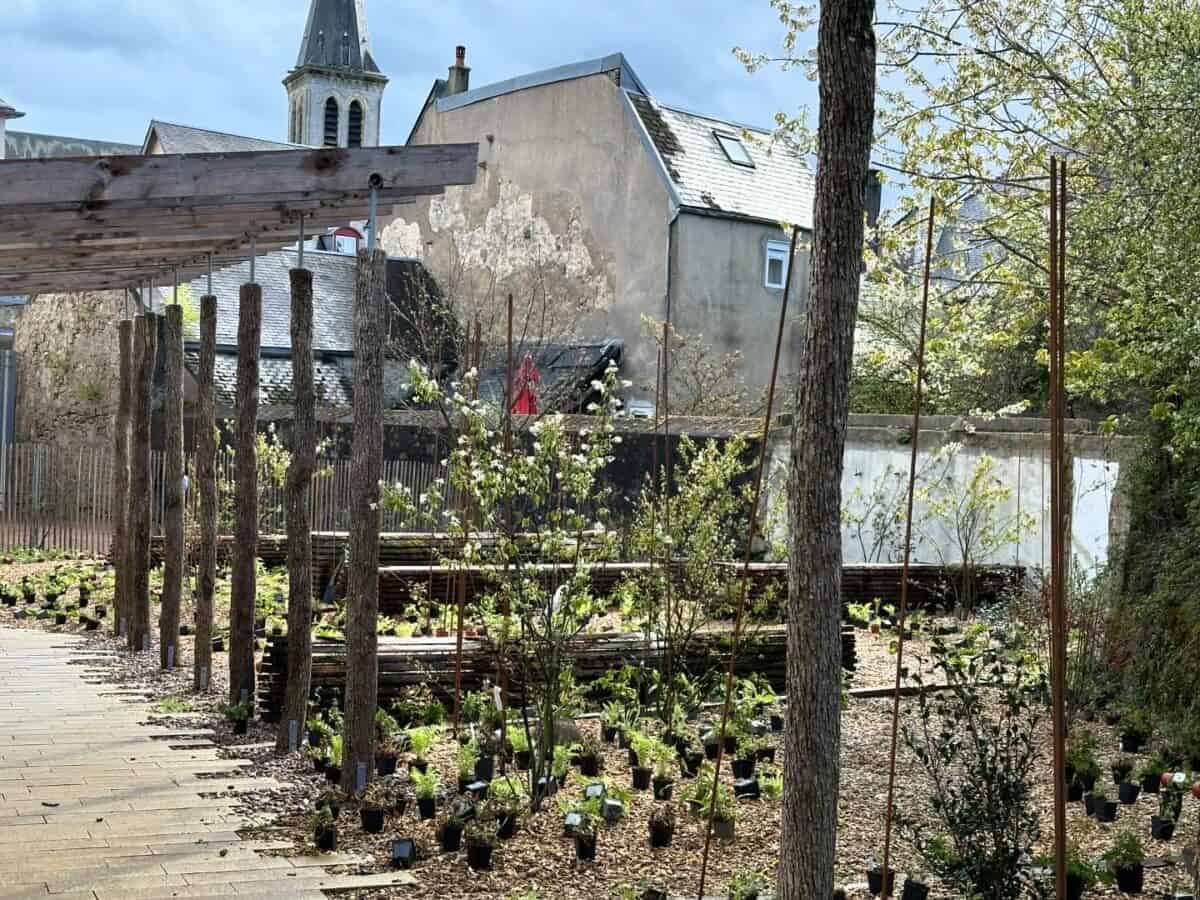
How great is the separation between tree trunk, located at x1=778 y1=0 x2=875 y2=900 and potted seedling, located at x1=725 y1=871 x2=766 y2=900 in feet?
2.76

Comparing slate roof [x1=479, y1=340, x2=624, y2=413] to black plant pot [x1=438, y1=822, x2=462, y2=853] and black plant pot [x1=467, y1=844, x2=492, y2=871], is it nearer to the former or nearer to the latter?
black plant pot [x1=438, y1=822, x2=462, y2=853]

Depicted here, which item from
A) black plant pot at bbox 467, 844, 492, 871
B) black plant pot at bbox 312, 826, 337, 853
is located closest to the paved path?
black plant pot at bbox 312, 826, 337, 853

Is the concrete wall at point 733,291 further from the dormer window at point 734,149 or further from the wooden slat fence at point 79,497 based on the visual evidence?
the wooden slat fence at point 79,497

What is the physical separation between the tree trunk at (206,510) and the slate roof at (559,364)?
14071 millimetres

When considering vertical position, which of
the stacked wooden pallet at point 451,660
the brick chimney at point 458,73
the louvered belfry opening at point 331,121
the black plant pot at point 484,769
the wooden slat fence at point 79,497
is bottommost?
the black plant pot at point 484,769

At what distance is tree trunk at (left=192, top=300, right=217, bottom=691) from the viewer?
948 cm

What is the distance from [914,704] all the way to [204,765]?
4689 mm

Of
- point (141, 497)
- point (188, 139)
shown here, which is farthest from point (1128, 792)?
point (188, 139)

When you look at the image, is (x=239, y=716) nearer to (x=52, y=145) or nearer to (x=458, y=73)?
(x=458, y=73)

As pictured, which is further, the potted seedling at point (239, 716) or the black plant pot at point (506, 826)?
the potted seedling at point (239, 716)

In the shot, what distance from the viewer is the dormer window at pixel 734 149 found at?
2706cm

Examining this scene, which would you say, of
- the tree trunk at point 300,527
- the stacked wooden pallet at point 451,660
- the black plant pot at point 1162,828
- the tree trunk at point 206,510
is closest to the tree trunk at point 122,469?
the tree trunk at point 206,510

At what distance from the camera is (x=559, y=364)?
85.8 feet

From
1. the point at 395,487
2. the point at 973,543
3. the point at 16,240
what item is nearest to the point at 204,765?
the point at 395,487
